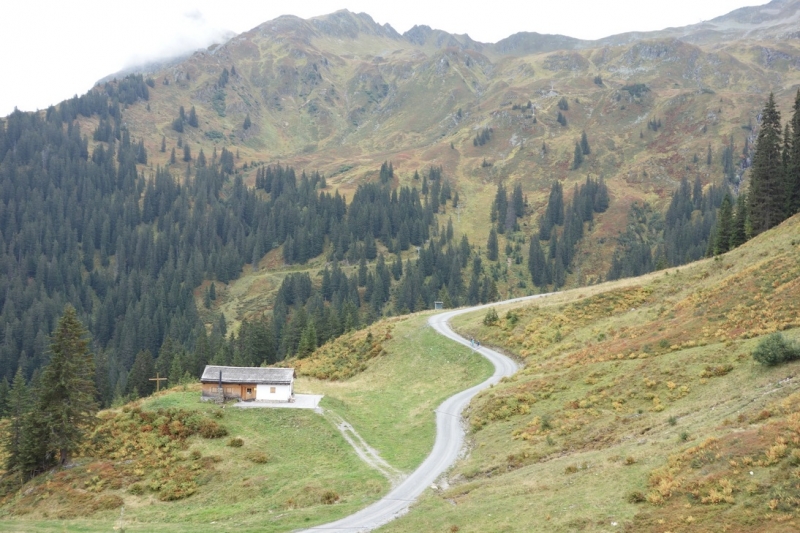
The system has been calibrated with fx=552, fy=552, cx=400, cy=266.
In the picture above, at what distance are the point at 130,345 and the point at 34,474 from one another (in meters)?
113

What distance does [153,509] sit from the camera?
121 feet

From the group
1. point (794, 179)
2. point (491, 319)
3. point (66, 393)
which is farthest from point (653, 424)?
point (794, 179)

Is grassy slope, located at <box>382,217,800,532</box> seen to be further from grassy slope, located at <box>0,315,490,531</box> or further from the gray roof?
the gray roof

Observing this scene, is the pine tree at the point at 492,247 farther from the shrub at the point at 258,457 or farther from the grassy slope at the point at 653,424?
the shrub at the point at 258,457

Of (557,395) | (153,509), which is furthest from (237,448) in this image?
(557,395)

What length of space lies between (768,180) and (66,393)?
90.8 m

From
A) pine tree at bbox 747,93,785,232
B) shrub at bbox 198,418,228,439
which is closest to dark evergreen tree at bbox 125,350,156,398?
shrub at bbox 198,418,228,439

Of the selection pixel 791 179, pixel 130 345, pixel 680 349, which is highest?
pixel 791 179

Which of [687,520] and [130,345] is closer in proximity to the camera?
[687,520]

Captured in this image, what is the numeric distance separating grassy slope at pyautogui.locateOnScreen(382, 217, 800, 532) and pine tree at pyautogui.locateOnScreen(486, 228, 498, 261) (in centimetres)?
12209

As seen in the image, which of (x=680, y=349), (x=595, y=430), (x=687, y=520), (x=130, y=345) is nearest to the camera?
(x=687, y=520)

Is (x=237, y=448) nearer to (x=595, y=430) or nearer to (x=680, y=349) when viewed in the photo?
(x=595, y=430)

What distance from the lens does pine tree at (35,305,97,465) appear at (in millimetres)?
44500

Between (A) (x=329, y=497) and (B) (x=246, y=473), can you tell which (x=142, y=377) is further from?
(A) (x=329, y=497)
